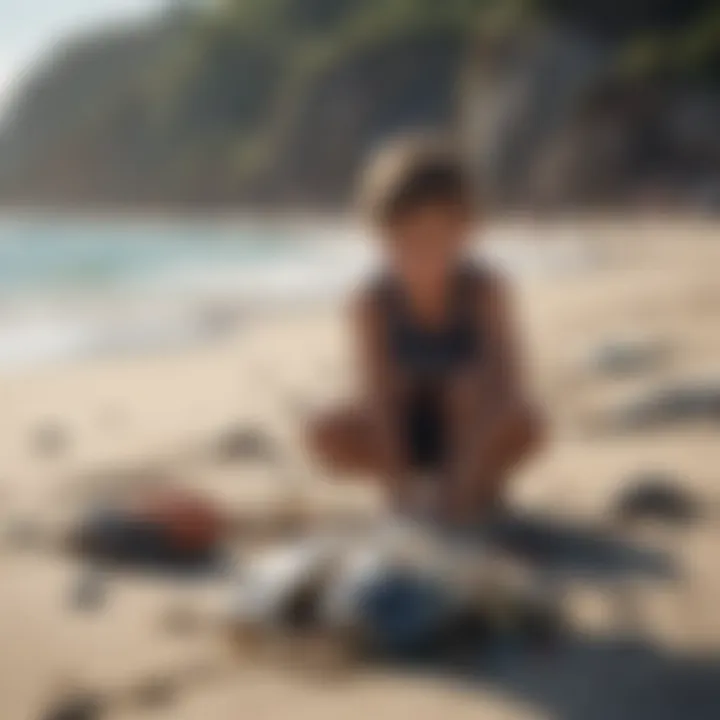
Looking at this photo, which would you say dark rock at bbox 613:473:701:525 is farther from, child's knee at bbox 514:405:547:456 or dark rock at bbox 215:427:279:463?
dark rock at bbox 215:427:279:463

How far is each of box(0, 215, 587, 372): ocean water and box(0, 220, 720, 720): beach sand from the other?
0.18 ft

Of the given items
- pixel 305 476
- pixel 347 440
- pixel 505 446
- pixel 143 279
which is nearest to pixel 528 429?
pixel 505 446

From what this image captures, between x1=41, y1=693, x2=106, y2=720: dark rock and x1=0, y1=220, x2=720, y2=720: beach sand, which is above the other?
x1=0, y1=220, x2=720, y2=720: beach sand

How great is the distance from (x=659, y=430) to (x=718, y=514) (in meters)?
0.21

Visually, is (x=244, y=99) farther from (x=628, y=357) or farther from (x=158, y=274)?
(x=158, y=274)

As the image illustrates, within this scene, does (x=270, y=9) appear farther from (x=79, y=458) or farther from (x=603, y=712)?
(x=603, y=712)

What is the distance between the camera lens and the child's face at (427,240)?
73cm

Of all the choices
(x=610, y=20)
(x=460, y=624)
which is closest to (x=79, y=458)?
(x=460, y=624)

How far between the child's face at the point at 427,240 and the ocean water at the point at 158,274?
31cm

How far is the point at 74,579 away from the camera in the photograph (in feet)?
2.63

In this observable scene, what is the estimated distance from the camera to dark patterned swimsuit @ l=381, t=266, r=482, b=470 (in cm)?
76

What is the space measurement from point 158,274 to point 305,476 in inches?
44.8

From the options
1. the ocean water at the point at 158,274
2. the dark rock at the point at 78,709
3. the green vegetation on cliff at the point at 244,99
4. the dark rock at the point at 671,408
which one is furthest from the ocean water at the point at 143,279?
the dark rock at the point at 78,709

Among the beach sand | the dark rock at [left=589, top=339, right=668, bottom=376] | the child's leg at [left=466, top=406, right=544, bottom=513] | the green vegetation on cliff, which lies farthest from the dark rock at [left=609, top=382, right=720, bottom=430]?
the green vegetation on cliff
